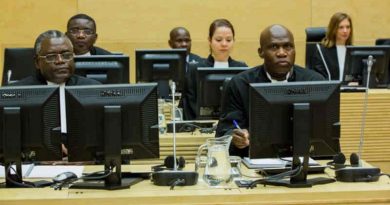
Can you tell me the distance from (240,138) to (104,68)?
1.66m

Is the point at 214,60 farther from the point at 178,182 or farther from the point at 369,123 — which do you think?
the point at 178,182

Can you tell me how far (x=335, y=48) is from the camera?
779 centimetres

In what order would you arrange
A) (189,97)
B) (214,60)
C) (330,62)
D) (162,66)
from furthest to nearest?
(330,62)
(214,60)
(189,97)
(162,66)

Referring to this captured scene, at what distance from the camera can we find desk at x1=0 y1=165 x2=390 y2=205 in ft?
10.7

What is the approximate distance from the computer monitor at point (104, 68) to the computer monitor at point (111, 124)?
1.87 m

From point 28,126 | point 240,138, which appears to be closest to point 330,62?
point 240,138

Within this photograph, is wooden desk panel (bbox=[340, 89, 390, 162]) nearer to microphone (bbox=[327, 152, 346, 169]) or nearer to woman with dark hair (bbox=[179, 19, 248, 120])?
woman with dark hair (bbox=[179, 19, 248, 120])

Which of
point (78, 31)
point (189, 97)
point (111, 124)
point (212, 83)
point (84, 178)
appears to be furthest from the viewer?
point (78, 31)

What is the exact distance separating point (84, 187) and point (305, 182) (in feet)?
3.53

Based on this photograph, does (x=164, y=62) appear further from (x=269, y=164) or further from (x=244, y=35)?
(x=244, y=35)

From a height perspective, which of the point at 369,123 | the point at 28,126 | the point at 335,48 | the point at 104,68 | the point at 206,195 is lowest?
the point at 206,195

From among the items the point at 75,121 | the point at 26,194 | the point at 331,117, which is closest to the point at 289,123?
the point at 331,117

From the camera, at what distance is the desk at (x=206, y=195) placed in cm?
325

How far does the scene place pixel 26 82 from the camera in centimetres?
482
